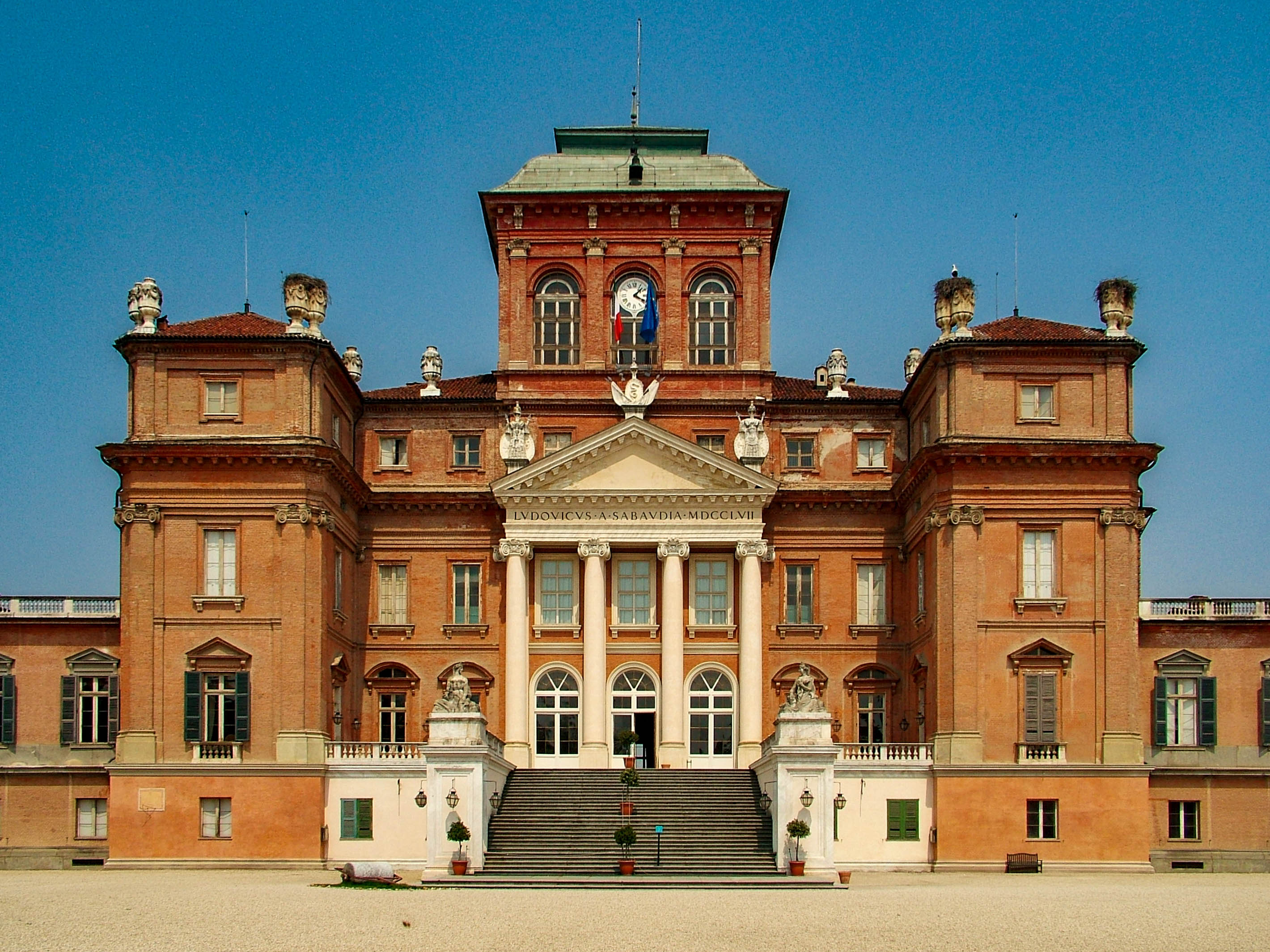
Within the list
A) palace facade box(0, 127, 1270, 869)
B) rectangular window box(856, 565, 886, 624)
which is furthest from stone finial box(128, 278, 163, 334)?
rectangular window box(856, 565, 886, 624)

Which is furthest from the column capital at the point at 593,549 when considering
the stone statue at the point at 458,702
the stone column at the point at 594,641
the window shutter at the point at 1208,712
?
the window shutter at the point at 1208,712

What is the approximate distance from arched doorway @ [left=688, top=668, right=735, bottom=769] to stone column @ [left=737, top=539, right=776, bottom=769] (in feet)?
1.43

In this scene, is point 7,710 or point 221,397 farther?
point 7,710

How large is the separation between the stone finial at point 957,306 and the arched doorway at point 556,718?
16109 mm

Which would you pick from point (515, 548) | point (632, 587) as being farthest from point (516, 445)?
point (632, 587)

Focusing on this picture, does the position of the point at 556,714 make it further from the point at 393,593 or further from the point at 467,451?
the point at 467,451

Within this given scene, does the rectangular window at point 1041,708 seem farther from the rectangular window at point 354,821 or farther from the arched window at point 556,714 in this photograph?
the rectangular window at point 354,821

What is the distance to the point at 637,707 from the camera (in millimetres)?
52594

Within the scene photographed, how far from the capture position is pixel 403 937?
28938mm

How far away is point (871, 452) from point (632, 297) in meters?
9.62

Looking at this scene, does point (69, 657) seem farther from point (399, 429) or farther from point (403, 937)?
point (403, 937)

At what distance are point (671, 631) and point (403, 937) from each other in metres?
23.5

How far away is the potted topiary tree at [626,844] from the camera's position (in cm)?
4109

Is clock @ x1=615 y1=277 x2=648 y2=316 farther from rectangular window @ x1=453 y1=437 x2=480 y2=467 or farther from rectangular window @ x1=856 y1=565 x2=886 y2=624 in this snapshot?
rectangular window @ x1=856 y1=565 x2=886 y2=624
